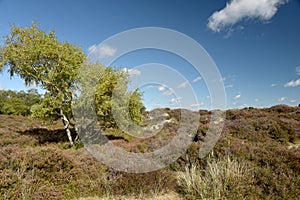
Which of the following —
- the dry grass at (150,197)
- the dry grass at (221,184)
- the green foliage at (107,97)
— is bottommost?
the dry grass at (150,197)

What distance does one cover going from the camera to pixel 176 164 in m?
7.31

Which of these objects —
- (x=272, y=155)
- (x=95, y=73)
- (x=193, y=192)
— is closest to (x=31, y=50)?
(x=95, y=73)

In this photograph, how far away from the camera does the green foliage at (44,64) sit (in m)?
11.2

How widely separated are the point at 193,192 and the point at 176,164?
2500mm

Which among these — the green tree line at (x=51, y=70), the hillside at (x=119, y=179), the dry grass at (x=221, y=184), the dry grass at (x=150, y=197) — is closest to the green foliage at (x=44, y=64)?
the green tree line at (x=51, y=70)

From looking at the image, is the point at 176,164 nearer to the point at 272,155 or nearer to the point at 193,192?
the point at 193,192

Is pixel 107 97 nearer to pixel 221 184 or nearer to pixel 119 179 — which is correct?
pixel 119 179

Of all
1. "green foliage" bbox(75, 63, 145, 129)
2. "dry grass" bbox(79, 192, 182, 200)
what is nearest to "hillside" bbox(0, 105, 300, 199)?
"dry grass" bbox(79, 192, 182, 200)

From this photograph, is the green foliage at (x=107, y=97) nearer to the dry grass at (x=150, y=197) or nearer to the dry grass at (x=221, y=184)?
the dry grass at (x=150, y=197)

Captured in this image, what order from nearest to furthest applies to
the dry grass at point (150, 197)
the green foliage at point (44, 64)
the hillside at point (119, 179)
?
the hillside at point (119, 179) < the dry grass at point (150, 197) < the green foliage at point (44, 64)

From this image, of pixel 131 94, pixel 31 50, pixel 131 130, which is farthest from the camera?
pixel 131 130

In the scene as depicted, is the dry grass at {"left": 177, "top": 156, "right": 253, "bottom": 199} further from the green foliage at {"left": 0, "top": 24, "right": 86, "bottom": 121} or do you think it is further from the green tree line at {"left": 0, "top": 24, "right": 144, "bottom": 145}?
the green foliage at {"left": 0, "top": 24, "right": 86, "bottom": 121}

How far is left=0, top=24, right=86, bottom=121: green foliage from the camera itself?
442 inches

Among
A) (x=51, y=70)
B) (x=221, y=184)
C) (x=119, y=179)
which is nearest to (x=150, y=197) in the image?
(x=119, y=179)
